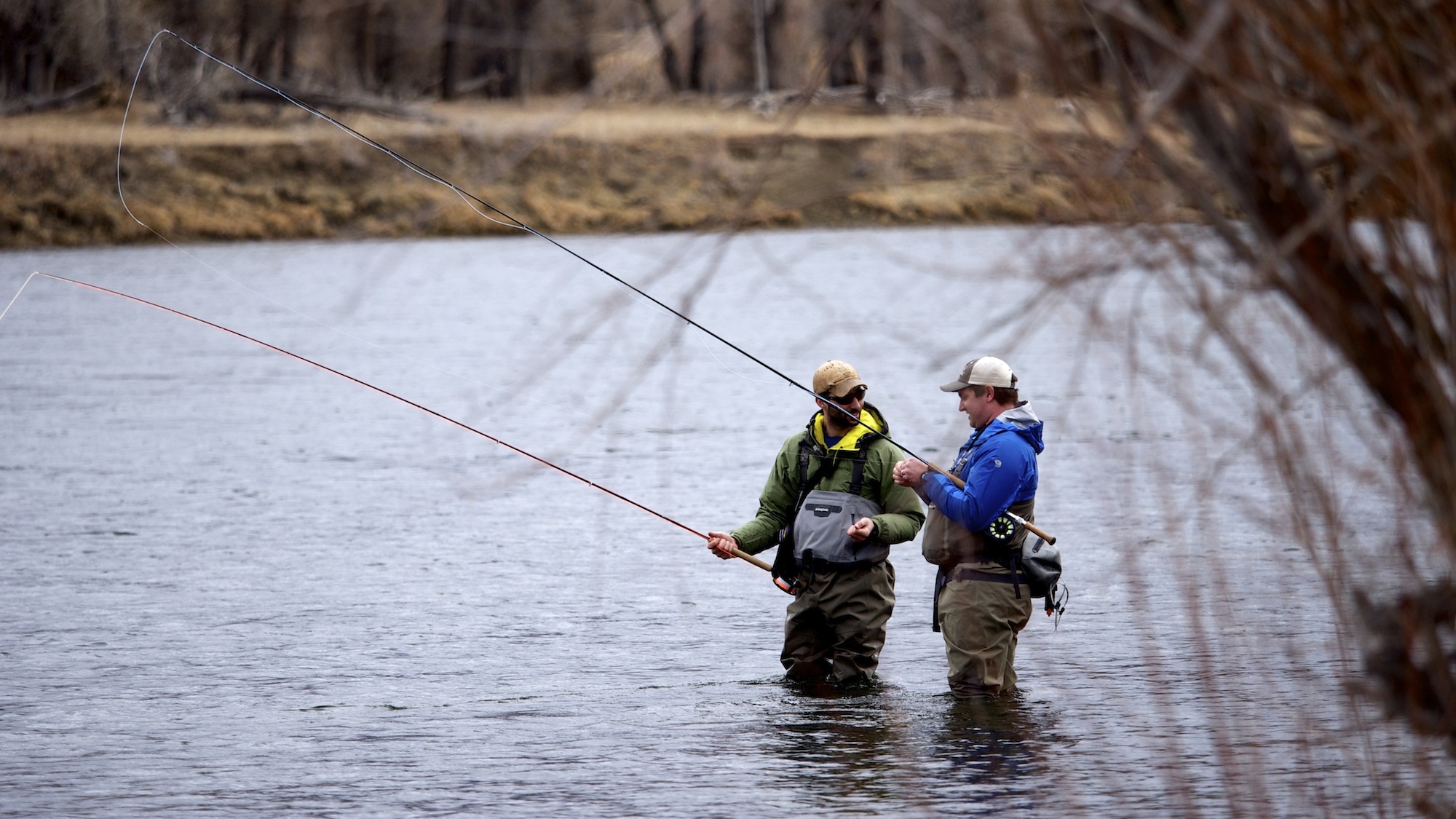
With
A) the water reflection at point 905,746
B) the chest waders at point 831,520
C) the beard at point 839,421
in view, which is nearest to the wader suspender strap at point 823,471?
the chest waders at point 831,520

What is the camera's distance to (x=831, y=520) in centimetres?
682

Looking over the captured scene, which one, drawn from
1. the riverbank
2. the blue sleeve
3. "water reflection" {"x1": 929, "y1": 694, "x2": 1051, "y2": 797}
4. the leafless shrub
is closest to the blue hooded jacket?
the blue sleeve

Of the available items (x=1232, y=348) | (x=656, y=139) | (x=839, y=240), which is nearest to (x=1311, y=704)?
(x=839, y=240)

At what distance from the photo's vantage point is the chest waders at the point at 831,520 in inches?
268

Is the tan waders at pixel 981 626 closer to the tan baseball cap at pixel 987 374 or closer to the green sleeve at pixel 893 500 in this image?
the green sleeve at pixel 893 500

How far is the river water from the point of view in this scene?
582 centimetres

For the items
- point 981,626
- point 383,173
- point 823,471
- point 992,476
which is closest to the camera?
point 992,476

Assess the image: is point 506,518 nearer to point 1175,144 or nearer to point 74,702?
point 74,702

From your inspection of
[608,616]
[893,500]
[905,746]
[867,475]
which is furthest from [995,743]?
[608,616]

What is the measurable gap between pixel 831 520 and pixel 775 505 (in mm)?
355

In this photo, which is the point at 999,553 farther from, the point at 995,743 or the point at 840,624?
the point at 840,624

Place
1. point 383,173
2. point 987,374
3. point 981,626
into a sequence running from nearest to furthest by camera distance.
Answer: point 987,374 < point 981,626 < point 383,173

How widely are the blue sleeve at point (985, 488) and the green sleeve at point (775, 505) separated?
827 millimetres

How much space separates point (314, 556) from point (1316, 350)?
920cm
